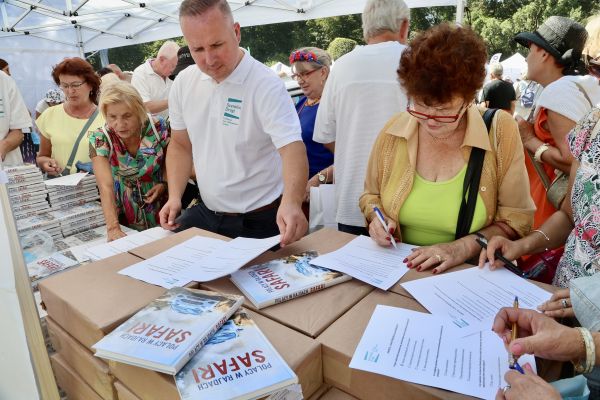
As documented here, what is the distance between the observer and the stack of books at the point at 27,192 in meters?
2.12

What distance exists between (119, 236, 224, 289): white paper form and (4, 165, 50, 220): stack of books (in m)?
1.23

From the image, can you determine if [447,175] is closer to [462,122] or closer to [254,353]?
[462,122]

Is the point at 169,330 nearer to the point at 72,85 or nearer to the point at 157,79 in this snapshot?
the point at 72,85

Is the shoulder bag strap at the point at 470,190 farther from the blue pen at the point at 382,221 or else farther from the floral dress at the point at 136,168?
the floral dress at the point at 136,168

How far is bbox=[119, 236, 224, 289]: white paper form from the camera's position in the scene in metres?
1.19

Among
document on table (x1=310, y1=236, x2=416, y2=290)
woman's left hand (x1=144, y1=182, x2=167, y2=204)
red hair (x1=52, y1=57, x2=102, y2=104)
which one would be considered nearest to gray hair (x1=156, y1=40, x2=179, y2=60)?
red hair (x1=52, y1=57, x2=102, y2=104)

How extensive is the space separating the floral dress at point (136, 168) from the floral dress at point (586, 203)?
2.09 meters

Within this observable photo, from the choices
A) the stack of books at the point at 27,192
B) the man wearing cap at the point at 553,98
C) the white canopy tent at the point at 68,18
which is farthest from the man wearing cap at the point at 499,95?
the stack of books at the point at 27,192

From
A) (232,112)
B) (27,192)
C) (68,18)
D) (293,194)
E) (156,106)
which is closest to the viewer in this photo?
(293,194)

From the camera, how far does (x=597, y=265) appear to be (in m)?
1.20

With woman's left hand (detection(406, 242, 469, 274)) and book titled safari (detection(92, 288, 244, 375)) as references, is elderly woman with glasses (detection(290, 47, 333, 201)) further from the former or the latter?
book titled safari (detection(92, 288, 244, 375))

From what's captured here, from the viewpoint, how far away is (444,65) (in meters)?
1.33

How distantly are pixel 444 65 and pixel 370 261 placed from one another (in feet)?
2.21

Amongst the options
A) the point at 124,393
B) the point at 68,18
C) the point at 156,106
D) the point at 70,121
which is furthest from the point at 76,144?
the point at 68,18
